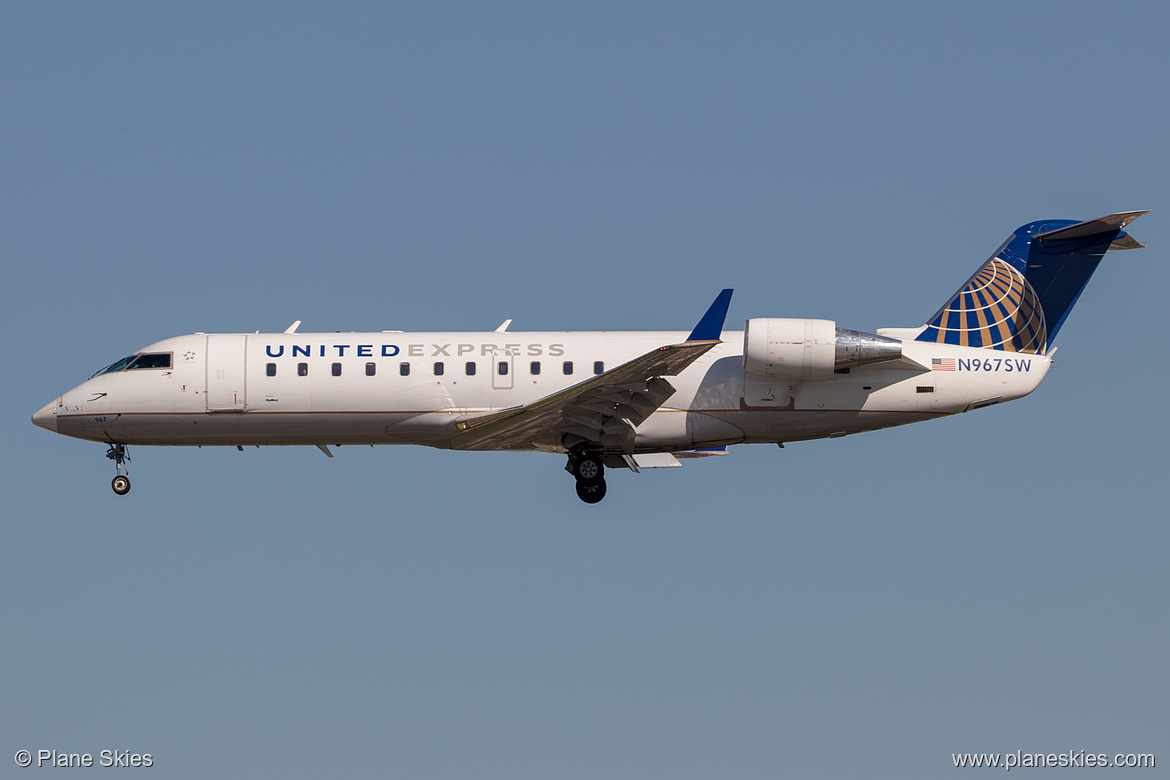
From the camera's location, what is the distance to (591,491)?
27.8m

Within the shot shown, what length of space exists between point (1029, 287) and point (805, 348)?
587 cm

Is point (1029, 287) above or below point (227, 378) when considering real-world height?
above

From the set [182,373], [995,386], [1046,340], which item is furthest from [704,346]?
[182,373]

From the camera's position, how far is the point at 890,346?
87.7ft

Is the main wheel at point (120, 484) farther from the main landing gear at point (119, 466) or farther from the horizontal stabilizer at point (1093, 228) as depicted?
the horizontal stabilizer at point (1093, 228)

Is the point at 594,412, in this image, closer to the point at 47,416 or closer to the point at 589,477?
the point at 589,477

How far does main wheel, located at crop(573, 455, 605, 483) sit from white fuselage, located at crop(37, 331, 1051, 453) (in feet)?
2.88

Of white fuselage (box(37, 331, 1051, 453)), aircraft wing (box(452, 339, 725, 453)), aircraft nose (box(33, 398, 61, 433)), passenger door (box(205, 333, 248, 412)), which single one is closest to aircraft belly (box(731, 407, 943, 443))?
white fuselage (box(37, 331, 1051, 453))

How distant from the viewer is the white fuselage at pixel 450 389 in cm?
2725

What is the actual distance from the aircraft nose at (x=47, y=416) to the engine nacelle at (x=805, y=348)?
14.5 m

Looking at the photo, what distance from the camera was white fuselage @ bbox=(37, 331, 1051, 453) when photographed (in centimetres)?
2725

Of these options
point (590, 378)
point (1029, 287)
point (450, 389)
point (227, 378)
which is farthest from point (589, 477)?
point (1029, 287)

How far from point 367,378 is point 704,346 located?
754 centimetres

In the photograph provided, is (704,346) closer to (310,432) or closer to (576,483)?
(576,483)
